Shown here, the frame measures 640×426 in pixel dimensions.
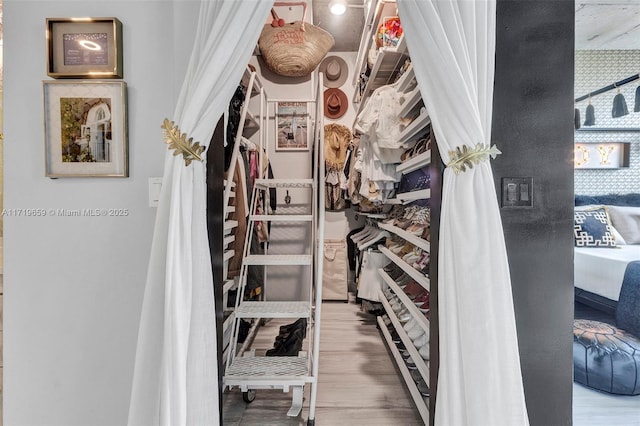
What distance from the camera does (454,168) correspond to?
116 centimetres

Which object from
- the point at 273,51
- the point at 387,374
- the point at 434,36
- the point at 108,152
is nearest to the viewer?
the point at 434,36

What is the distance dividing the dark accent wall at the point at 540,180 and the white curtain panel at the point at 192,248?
37.2 inches

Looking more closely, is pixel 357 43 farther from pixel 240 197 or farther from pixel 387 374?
pixel 387 374

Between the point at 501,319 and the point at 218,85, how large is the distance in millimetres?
1209

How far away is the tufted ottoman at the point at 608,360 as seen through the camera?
78.1 inches

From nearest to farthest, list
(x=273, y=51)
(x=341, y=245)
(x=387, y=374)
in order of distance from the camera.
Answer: (x=387, y=374)
(x=273, y=51)
(x=341, y=245)

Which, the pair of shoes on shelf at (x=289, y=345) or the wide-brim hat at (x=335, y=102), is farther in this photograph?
the wide-brim hat at (x=335, y=102)

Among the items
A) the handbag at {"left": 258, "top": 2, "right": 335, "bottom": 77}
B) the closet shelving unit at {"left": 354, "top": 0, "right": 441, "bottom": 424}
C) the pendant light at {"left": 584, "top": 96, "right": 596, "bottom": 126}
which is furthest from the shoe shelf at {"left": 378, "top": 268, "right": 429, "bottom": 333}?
the handbag at {"left": 258, "top": 2, "right": 335, "bottom": 77}

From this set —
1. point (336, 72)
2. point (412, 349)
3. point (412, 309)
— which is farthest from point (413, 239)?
point (336, 72)

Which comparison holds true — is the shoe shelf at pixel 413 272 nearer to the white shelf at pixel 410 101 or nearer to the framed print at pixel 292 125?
the white shelf at pixel 410 101

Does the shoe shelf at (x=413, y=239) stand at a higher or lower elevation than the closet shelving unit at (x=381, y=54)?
lower

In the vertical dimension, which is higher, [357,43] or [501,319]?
[357,43]

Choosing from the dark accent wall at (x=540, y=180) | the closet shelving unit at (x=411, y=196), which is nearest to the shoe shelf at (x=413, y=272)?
the closet shelving unit at (x=411, y=196)

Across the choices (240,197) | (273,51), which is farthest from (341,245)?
(273,51)
